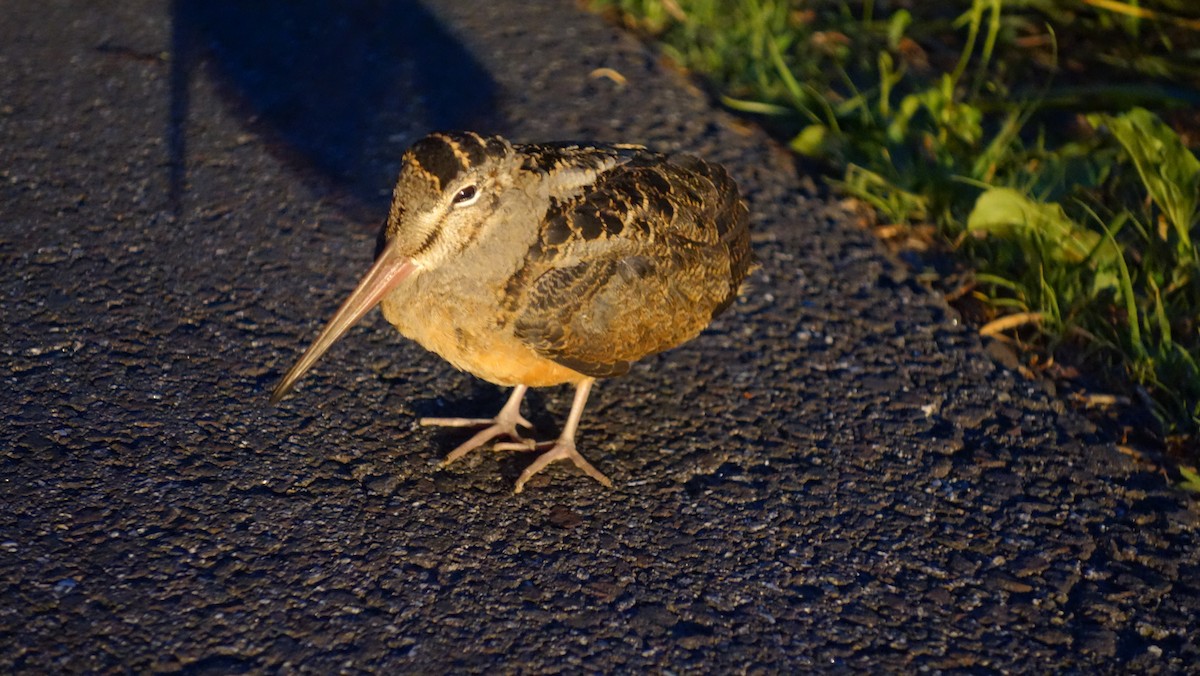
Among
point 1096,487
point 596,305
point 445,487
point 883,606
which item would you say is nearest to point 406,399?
point 445,487

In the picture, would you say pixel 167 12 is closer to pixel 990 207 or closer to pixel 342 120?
pixel 342 120

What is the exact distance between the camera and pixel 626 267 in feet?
13.8

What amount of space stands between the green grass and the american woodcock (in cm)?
176

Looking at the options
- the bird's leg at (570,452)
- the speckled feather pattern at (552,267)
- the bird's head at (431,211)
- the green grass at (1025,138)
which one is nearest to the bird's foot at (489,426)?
the bird's leg at (570,452)

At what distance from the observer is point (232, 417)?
427 cm

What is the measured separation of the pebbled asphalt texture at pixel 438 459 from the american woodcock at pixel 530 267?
362mm

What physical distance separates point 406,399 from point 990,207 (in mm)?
2734

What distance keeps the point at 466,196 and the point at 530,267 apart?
33 centimetres

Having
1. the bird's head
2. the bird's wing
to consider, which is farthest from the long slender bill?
the bird's wing

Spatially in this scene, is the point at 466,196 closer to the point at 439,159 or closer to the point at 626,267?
the point at 439,159

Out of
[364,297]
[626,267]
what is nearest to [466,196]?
[364,297]

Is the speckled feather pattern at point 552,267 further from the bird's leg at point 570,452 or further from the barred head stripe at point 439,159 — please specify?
the bird's leg at point 570,452

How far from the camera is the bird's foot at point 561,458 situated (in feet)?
13.9

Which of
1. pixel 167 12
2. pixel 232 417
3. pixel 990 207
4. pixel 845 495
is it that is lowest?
pixel 167 12
